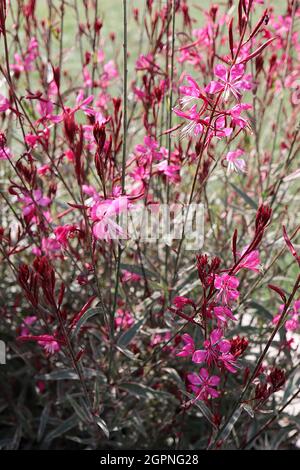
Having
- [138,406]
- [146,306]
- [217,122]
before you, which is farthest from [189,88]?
[138,406]

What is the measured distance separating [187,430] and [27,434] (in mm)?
466

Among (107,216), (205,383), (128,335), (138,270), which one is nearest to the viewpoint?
(107,216)

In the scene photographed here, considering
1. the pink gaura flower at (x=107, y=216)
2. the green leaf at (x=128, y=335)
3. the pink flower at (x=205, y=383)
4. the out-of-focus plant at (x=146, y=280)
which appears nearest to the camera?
the pink gaura flower at (x=107, y=216)

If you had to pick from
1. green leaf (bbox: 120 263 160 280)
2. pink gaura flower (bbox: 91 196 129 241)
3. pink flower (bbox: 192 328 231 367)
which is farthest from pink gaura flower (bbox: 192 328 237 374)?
green leaf (bbox: 120 263 160 280)

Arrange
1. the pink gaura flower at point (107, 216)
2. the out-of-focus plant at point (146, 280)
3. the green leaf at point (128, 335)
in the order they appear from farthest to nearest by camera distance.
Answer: the green leaf at point (128, 335) < the out-of-focus plant at point (146, 280) < the pink gaura flower at point (107, 216)

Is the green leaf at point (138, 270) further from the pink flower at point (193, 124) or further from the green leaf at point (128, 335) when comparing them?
the pink flower at point (193, 124)

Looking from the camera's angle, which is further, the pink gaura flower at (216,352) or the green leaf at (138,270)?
the green leaf at (138,270)

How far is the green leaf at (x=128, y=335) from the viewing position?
4.70ft

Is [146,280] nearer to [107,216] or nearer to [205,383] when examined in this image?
[205,383]

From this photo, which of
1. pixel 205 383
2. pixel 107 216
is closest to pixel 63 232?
pixel 107 216

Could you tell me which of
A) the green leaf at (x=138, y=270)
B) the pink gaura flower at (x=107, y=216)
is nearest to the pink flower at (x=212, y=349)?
the pink gaura flower at (x=107, y=216)

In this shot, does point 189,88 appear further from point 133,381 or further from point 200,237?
point 133,381

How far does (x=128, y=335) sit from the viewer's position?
1.45 m

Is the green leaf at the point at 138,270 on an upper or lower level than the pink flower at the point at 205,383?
upper
